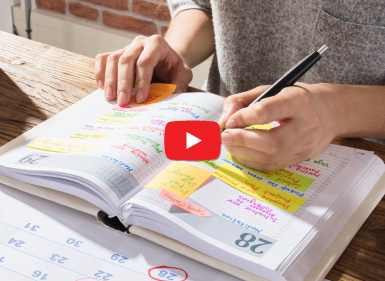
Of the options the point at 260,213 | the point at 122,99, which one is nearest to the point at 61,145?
the point at 122,99

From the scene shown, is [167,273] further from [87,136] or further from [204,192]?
[87,136]

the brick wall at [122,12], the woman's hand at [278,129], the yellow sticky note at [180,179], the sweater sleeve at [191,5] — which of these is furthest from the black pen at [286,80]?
the brick wall at [122,12]

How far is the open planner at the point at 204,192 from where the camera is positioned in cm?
56

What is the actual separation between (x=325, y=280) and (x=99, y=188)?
0.85 feet

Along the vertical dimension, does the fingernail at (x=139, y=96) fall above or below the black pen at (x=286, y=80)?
below

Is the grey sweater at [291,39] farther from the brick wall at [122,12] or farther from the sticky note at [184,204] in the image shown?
the brick wall at [122,12]

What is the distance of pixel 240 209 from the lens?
0.61 m

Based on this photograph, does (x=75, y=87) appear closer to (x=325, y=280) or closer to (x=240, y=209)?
(x=240, y=209)

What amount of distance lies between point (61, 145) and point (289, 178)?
29 cm

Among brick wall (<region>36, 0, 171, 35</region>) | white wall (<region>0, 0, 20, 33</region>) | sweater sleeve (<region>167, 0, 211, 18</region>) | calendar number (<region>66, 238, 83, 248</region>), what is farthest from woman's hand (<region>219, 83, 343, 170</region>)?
white wall (<region>0, 0, 20, 33</region>)

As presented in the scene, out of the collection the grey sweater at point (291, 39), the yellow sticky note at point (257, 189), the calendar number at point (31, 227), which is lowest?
the calendar number at point (31, 227)

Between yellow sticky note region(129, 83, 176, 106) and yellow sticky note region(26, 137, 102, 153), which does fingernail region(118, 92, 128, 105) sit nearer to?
yellow sticky note region(129, 83, 176, 106)

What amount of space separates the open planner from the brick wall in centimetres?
137

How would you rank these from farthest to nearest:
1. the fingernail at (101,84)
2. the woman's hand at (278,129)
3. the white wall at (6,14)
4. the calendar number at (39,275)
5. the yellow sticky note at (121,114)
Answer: the white wall at (6,14) < the fingernail at (101,84) < the yellow sticky note at (121,114) < the woman's hand at (278,129) < the calendar number at (39,275)
